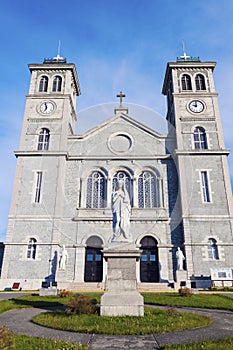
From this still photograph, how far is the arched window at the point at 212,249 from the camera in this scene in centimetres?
2252

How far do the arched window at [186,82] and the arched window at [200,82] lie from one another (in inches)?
30.3

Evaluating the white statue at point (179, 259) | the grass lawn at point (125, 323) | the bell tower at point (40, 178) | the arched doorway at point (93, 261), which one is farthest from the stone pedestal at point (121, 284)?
the arched doorway at point (93, 261)

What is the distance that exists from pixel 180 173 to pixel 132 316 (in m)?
18.2

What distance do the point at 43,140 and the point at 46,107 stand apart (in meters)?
3.85

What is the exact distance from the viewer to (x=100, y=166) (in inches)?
1033

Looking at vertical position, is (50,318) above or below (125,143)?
below

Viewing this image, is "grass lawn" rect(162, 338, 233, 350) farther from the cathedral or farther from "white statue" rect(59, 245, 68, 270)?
"white statue" rect(59, 245, 68, 270)

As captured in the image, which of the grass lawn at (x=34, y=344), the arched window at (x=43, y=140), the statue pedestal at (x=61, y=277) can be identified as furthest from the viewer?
the arched window at (x=43, y=140)

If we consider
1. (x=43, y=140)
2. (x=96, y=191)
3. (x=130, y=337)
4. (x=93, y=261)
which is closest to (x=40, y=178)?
(x=43, y=140)

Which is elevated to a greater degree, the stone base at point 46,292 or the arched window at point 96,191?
the arched window at point 96,191

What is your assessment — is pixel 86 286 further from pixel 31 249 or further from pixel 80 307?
pixel 80 307

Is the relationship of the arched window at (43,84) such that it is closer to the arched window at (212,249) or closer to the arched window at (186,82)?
the arched window at (186,82)

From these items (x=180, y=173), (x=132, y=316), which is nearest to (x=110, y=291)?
(x=132, y=316)

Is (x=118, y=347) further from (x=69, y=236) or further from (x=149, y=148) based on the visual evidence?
(x=149, y=148)
